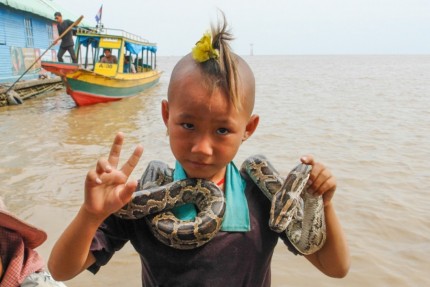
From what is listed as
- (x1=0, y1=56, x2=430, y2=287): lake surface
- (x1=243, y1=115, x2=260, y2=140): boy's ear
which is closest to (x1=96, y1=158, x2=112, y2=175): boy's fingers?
(x1=243, y1=115, x2=260, y2=140): boy's ear

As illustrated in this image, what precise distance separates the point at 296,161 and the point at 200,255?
7.44 metres

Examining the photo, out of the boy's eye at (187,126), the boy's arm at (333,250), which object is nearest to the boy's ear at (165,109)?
the boy's eye at (187,126)

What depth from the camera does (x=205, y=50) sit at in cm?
170

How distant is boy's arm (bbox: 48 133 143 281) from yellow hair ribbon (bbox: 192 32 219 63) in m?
0.47

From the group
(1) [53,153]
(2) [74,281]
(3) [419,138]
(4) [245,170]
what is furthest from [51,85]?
(4) [245,170]

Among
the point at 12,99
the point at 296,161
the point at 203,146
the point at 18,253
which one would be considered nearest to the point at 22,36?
the point at 12,99

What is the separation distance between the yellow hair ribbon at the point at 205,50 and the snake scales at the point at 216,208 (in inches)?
23.2

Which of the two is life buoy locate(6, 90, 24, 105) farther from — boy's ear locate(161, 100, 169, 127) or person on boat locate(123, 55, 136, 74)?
boy's ear locate(161, 100, 169, 127)

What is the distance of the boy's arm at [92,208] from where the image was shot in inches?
62.4

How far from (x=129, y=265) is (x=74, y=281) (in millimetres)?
653

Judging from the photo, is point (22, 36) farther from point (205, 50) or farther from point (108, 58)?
point (205, 50)

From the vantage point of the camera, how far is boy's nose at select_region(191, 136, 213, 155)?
5.65 ft

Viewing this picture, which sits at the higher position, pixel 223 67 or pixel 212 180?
pixel 223 67

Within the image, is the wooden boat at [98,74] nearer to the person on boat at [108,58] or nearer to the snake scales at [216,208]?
the person on boat at [108,58]
